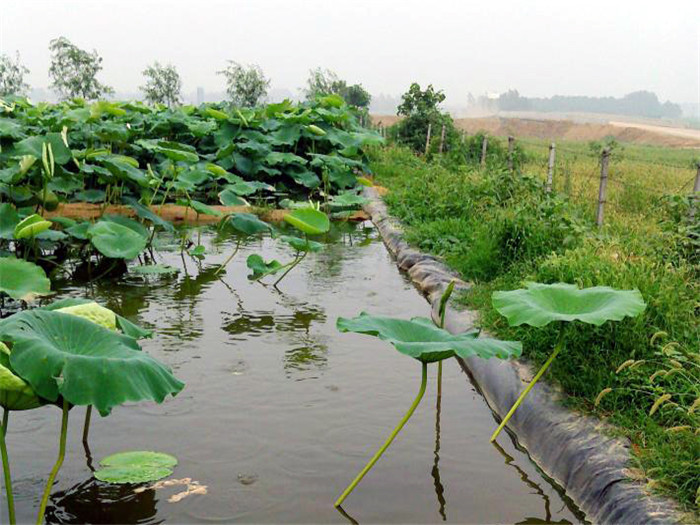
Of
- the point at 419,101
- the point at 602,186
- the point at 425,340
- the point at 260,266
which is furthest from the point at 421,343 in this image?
the point at 419,101

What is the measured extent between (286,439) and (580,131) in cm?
5805

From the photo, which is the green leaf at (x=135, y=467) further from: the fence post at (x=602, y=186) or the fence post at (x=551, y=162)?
the fence post at (x=551, y=162)

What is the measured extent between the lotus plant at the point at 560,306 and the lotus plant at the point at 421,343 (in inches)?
14.4

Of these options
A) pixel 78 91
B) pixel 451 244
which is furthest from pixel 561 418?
pixel 78 91

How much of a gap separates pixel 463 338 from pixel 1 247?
18.6 ft

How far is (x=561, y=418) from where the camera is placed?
358 centimetres

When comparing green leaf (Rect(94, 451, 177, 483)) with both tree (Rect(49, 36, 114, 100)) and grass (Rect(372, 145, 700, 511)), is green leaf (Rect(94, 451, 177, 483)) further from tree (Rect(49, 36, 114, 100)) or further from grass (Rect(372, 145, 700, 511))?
tree (Rect(49, 36, 114, 100))

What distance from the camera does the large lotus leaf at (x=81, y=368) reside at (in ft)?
7.64

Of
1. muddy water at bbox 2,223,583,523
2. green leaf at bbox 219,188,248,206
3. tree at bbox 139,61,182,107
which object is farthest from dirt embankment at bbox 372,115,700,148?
muddy water at bbox 2,223,583,523

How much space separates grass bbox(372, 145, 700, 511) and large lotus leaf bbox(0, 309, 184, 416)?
6.42ft

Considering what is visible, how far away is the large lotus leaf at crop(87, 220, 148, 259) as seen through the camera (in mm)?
5969

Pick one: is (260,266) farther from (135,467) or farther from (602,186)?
(135,467)

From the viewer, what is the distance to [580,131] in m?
57.7

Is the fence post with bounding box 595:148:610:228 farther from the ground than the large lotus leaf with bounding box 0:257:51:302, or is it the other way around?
the fence post with bounding box 595:148:610:228
